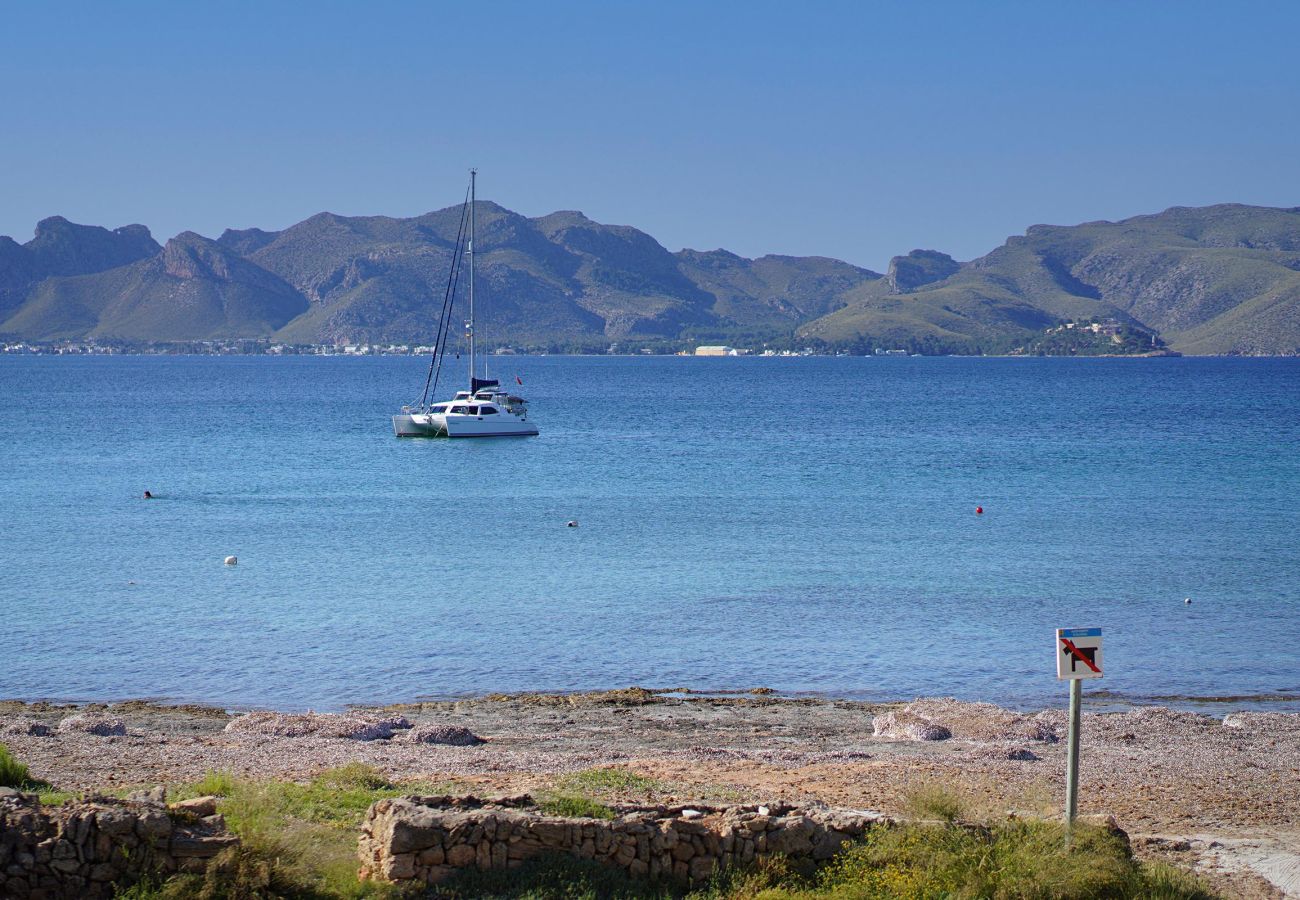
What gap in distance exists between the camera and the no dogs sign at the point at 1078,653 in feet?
38.3

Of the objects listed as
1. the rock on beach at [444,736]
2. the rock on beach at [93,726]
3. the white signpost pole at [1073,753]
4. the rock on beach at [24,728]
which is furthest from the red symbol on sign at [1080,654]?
the rock on beach at [24,728]

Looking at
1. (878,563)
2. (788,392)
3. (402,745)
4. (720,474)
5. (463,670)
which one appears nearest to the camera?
(402,745)

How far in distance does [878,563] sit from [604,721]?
50.6 ft

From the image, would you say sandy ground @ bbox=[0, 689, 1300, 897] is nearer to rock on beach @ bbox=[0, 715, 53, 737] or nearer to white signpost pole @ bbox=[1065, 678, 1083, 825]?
rock on beach @ bbox=[0, 715, 53, 737]

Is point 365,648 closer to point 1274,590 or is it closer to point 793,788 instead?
point 793,788

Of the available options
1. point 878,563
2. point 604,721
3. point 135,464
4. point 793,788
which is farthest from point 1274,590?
point 135,464

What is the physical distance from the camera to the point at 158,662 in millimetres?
23297

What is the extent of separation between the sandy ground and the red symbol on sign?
1590mm

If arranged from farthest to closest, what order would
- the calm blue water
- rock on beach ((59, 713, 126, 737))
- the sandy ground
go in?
the calm blue water, rock on beach ((59, 713, 126, 737)), the sandy ground

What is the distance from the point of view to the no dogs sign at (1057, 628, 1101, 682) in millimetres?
11671

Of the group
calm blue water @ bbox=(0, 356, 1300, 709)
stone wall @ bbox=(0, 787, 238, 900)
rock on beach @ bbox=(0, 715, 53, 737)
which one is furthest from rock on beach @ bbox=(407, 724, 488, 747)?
stone wall @ bbox=(0, 787, 238, 900)

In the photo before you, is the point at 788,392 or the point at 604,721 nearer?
the point at 604,721

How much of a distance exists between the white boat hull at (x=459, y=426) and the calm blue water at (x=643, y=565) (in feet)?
3.47

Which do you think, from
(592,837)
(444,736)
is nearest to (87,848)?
(592,837)
